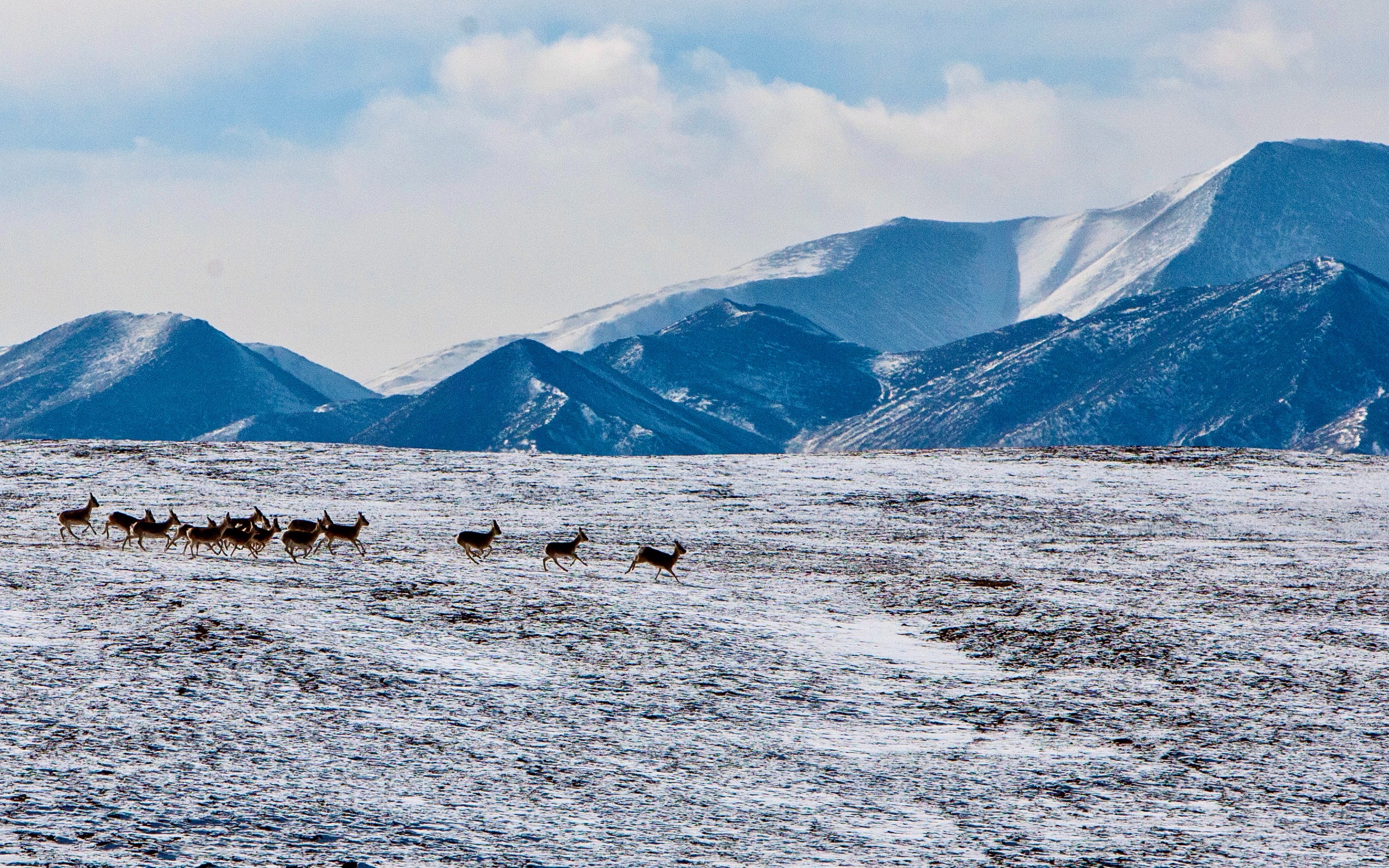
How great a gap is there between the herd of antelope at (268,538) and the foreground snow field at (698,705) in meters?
0.39

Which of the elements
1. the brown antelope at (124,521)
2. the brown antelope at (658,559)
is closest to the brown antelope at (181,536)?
the brown antelope at (124,521)

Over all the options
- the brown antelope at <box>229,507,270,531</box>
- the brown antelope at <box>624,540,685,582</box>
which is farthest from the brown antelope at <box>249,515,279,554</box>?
the brown antelope at <box>624,540,685,582</box>

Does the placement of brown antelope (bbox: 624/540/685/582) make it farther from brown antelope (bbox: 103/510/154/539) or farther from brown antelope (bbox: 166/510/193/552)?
brown antelope (bbox: 103/510/154/539)

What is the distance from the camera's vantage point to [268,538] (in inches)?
819

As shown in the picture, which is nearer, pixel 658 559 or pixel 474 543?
pixel 658 559

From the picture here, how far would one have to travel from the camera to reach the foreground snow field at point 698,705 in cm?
1015

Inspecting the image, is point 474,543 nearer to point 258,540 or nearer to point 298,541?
point 298,541

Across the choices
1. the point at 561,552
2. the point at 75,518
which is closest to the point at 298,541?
the point at 561,552

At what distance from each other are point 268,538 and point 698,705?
9.48 meters

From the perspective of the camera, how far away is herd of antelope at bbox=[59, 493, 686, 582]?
20703 mm

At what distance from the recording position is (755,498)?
33594 mm

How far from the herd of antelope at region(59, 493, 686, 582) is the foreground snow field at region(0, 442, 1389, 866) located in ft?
1.29

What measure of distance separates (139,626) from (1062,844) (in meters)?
10.1

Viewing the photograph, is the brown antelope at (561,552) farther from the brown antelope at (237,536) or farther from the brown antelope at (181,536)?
the brown antelope at (181,536)
